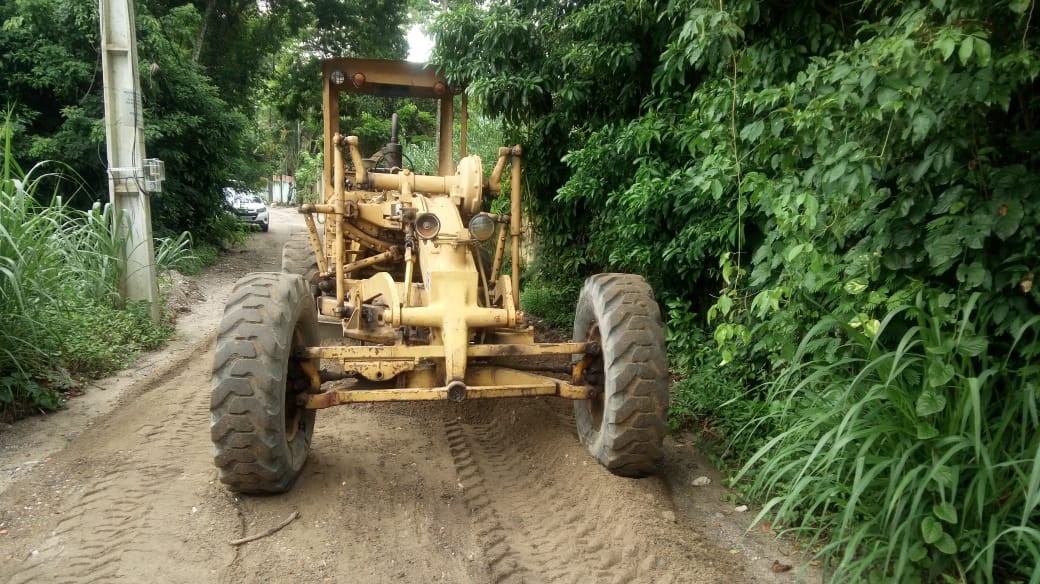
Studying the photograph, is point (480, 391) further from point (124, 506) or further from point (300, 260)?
point (300, 260)

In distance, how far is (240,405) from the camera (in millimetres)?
3406

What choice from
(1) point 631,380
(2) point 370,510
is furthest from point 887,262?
(2) point 370,510

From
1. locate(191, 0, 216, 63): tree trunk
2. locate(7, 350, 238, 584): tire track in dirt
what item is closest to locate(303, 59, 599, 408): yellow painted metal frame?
locate(7, 350, 238, 584): tire track in dirt

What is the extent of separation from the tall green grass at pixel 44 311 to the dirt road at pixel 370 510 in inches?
14.1

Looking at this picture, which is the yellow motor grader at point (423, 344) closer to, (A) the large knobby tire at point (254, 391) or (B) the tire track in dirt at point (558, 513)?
(A) the large knobby tire at point (254, 391)

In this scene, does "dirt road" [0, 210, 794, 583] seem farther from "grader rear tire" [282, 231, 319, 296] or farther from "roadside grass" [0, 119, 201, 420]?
"grader rear tire" [282, 231, 319, 296]

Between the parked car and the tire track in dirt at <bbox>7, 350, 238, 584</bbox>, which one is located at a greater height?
the parked car

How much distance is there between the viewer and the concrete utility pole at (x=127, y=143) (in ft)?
24.2

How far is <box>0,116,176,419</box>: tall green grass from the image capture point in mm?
4777

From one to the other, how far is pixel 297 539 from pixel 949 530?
2.78 metres

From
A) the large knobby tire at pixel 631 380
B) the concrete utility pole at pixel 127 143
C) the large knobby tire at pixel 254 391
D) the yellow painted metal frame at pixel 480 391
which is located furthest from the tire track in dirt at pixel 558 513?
the concrete utility pole at pixel 127 143

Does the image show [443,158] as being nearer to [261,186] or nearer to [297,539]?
[297,539]

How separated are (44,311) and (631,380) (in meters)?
4.38

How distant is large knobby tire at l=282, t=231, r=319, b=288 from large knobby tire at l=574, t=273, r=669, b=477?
11.3 ft
